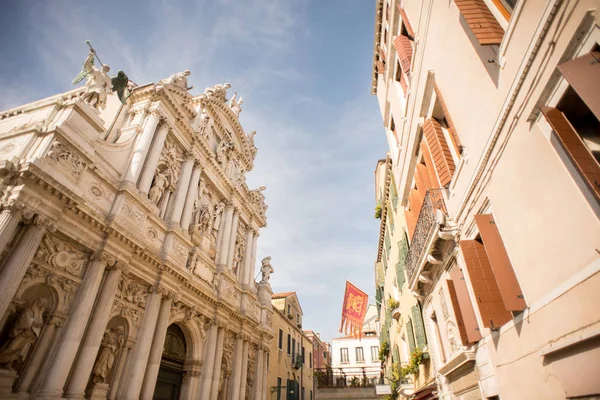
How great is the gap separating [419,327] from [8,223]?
11.1m

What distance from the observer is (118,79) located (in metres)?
12.4

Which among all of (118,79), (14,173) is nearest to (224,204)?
A: (118,79)

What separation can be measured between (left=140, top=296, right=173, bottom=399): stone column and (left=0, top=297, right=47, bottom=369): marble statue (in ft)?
12.7

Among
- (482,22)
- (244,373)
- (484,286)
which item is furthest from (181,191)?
(482,22)

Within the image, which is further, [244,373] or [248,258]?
[248,258]

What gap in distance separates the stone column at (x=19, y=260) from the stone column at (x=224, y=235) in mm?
8757

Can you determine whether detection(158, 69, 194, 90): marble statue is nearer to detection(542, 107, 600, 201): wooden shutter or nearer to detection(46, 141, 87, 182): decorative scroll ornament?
detection(46, 141, 87, 182): decorative scroll ornament

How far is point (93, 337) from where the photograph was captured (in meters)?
8.61

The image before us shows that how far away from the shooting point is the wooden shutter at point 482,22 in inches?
194

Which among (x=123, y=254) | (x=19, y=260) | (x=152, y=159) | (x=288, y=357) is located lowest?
(x=19, y=260)

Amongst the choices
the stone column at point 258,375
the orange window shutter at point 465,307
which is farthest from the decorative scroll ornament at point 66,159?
the stone column at point 258,375

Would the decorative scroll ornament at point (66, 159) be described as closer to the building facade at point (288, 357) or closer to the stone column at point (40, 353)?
the stone column at point (40, 353)

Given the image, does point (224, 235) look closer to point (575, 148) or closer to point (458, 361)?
point (458, 361)

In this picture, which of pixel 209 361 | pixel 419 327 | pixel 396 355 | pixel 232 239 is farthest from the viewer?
pixel 232 239
